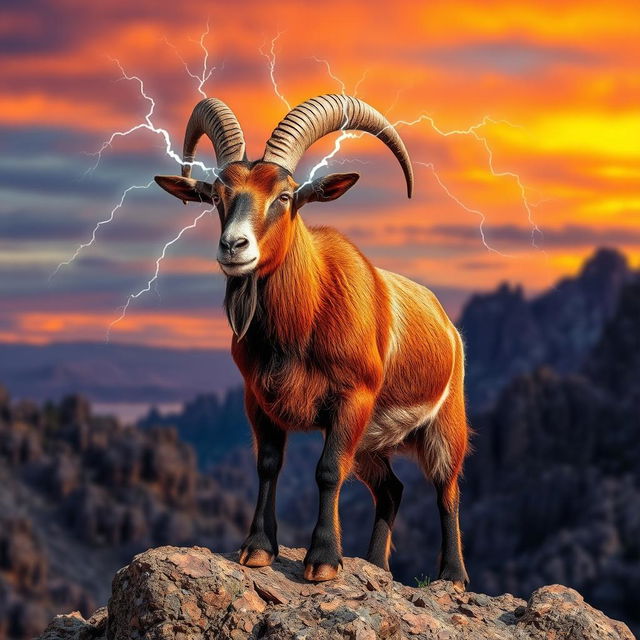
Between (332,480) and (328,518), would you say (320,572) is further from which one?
(332,480)

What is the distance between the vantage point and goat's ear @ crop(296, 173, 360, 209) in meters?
12.2

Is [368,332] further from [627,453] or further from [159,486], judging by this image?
[627,453]

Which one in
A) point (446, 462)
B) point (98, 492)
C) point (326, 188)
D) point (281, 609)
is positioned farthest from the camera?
point (98, 492)

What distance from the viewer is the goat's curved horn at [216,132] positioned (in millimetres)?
12828

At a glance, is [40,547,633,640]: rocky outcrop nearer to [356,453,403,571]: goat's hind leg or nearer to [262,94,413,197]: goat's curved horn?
[356,453,403,571]: goat's hind leg

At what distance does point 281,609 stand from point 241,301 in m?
3.12

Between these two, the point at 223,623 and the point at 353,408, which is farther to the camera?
the point at 353,408

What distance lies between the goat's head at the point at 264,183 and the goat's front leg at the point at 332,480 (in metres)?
1.78

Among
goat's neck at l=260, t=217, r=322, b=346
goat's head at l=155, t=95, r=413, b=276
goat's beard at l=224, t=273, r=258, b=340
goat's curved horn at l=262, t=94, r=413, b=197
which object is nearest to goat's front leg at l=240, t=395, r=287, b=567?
goat's neck at l=260, t=217, r=322, b=346

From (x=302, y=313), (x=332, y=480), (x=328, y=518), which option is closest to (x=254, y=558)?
(x=328, y=518)

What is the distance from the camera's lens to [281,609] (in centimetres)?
1175

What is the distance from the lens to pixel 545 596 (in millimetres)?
13789

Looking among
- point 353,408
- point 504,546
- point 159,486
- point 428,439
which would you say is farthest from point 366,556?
point 504,546

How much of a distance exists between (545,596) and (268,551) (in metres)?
3.30
